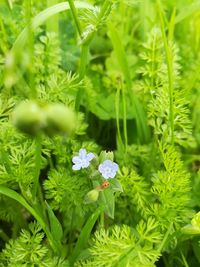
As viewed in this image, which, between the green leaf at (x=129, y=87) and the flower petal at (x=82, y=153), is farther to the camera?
the green leaf at (x=129, y=87)

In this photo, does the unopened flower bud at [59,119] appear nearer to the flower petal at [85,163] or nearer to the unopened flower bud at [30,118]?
the unopened flower bud at [30,118]

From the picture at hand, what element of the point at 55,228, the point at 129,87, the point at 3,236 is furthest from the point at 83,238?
the point at 129,87

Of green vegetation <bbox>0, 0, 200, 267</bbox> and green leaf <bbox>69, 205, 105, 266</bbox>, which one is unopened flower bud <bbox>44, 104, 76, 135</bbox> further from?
green leaf <bbox>69, 205, 105, 266</bbox>

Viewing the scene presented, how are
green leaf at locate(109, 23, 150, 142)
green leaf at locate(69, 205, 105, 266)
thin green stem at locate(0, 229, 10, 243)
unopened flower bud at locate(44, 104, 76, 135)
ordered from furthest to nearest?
green leaf at locate(109, 23, 150, 142)
thin green stem at locate(0, 229, 10, 243)
green leaf at locate(69, 205, 105, 266)
unopened flower bud at locate(44, 104, 76, 135)

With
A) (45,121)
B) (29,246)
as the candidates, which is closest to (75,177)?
(29,246)

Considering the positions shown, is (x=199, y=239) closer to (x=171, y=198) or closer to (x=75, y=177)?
(x=171, y=198)

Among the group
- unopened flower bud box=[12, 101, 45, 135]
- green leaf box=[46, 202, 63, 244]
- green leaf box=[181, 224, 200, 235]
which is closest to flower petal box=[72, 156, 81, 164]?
green leaf box=[46, 202, 63, 244]

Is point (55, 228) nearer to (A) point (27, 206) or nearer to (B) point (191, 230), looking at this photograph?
(A) point (27, 206)

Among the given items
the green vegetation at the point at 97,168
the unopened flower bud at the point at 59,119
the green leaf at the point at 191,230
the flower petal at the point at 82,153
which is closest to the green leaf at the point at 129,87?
the green vegetation at the point at 97,168
